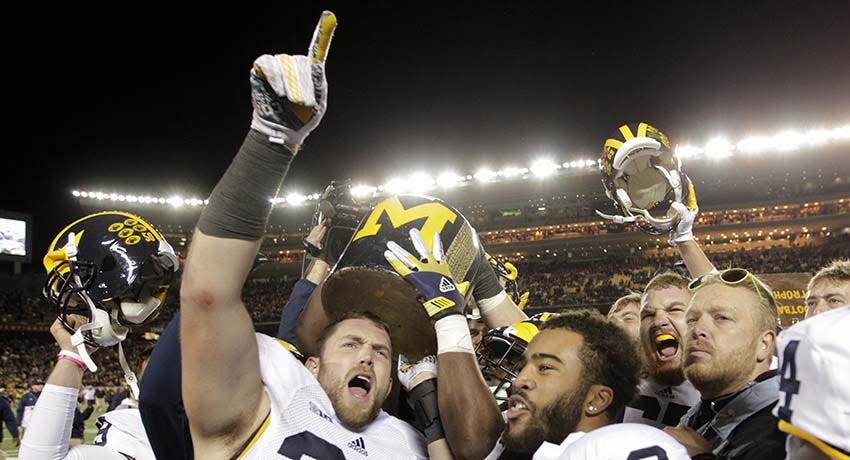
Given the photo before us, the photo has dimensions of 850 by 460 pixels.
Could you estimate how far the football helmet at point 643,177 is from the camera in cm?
366

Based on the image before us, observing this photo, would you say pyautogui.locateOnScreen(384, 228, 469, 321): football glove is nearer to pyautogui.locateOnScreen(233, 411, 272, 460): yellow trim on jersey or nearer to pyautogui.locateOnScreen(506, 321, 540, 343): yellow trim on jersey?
pyautogui.locateOnScreen(506, 321, 540, 343): yellow trim on jersey

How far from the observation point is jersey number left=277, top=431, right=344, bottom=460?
1975mm

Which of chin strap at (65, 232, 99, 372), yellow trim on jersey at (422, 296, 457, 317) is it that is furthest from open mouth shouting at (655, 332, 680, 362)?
chin strap at (65, 232, 99, 372)

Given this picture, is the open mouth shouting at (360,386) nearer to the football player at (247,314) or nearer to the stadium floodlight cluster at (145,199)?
the football player at (247,314)

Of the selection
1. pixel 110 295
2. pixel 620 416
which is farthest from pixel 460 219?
pixel 110 295

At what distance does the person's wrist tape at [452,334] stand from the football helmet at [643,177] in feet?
5.39

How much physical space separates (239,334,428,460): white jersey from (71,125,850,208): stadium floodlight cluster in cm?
2283

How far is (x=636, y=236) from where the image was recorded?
38.3 m

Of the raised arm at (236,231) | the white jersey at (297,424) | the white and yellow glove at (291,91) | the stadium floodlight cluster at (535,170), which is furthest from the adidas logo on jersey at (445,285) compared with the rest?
→ the stadium floodlight cluster at (535,170)

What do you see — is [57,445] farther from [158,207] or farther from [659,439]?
[158,207]

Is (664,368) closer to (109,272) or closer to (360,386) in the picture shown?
(360,386)

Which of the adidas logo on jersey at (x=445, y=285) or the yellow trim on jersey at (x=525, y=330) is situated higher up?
the adidas logo on jersey at (x=445, y=285)

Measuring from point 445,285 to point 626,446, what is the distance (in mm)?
882

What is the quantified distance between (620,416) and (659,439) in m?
0.88
